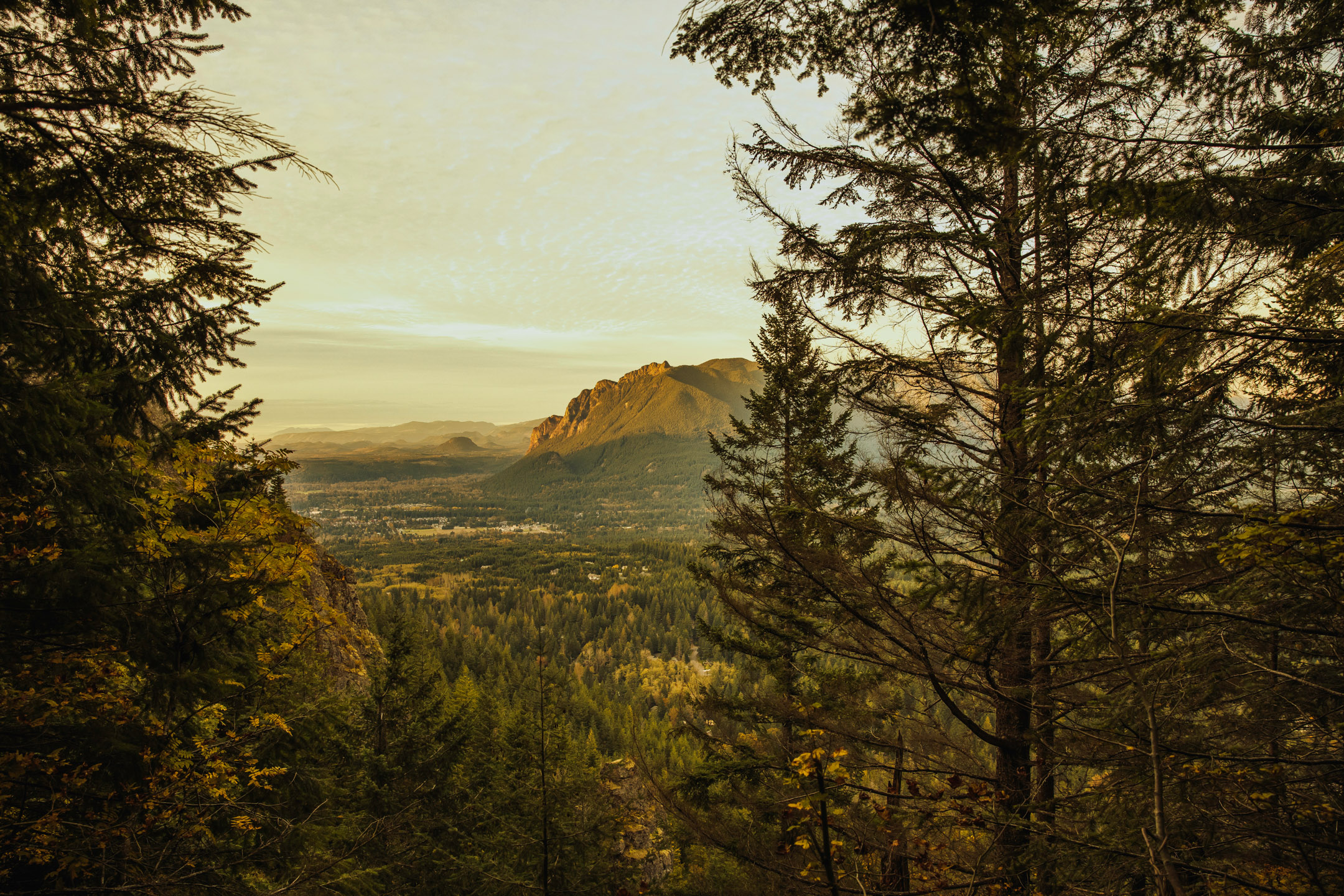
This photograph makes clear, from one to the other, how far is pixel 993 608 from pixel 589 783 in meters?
12.6

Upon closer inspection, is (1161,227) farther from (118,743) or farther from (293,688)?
(293,688)

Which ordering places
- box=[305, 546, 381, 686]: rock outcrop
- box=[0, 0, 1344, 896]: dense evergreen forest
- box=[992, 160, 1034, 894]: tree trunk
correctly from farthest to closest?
box=[305, 546, 381, 686]: rock outcrop < box=[992, 160, 1034, 894]: tree trunk < box=[0, 0, 1344, 896]: dense evergreen forest

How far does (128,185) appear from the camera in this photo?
399 centimetres

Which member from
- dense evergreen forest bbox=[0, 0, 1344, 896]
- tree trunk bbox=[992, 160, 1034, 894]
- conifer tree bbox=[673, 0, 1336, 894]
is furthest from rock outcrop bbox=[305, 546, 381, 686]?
tree trunk bbox=[992, 160, 1034, 894]

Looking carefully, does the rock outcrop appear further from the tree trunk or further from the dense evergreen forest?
the tree trunk

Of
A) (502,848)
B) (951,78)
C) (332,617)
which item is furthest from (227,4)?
(502,848)

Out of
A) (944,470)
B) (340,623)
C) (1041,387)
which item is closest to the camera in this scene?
(1041,387)

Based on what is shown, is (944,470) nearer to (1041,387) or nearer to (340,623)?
(1041,387)

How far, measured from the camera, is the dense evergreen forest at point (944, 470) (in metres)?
2.93

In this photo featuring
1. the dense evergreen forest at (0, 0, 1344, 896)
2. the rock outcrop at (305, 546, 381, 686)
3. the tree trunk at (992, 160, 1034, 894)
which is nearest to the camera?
the dense evergreen forest at (0, 0, 1344, 896)

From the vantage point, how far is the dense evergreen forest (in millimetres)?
2934

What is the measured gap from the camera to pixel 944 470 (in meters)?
4.56

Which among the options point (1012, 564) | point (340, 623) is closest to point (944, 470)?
point (1012, 564)

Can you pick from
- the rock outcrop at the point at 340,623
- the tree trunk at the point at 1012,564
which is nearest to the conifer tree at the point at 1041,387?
the tree trunk at the point at 1012,564
